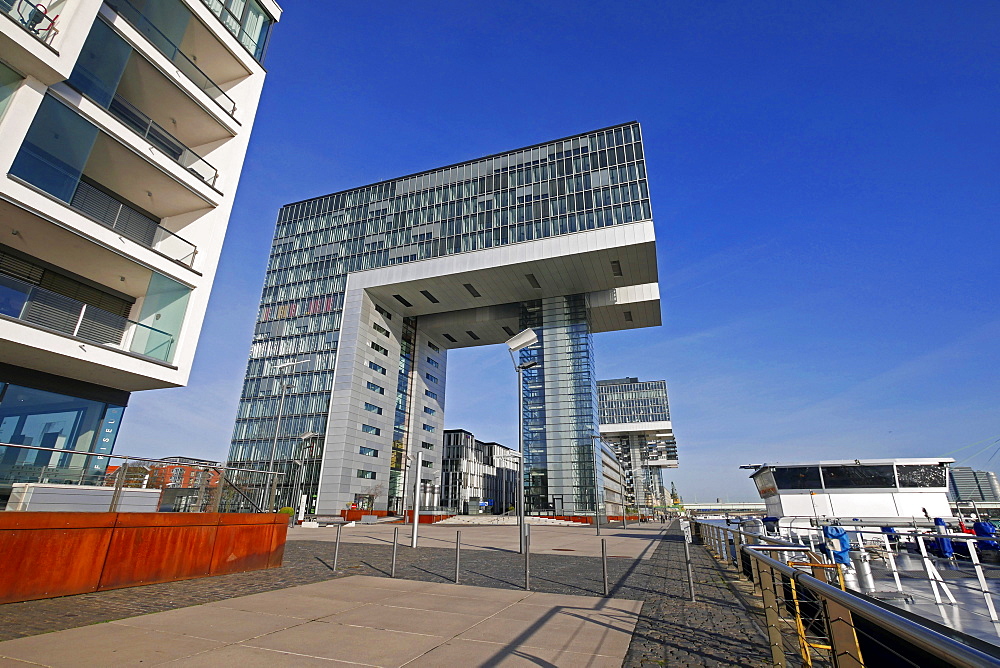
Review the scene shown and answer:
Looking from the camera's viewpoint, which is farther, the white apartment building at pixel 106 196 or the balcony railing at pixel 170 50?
the balcony railing at pixel 170 50

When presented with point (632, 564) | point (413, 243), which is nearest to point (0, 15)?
point (632, 564)

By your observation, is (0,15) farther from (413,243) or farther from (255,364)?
(255,364)

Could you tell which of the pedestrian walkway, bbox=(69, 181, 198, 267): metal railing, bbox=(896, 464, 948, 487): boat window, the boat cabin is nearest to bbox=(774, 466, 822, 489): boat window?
the boat cabin

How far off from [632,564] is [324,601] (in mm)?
9475

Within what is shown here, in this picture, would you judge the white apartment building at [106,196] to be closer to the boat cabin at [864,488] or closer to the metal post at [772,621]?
the metal post at [772,621]

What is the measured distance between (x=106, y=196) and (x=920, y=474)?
47.3m

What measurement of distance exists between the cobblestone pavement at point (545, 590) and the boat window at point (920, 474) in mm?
27064

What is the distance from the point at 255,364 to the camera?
58656mm

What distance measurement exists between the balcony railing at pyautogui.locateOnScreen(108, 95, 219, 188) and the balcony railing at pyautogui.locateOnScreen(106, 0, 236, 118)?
210cm

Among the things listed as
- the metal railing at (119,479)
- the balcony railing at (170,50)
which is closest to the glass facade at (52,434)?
the metal railing at (119,479)

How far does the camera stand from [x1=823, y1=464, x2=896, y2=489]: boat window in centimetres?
3350

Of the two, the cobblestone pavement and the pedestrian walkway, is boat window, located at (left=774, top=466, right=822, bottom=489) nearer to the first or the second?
the cobblestone pavement

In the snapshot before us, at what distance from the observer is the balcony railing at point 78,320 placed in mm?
11820

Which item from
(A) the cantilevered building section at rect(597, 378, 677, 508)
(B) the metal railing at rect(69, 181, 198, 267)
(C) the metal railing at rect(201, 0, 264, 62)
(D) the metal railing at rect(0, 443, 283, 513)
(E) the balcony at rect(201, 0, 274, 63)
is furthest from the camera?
(A) the cantilevered building section at rect(597, 378, 677, 508)
